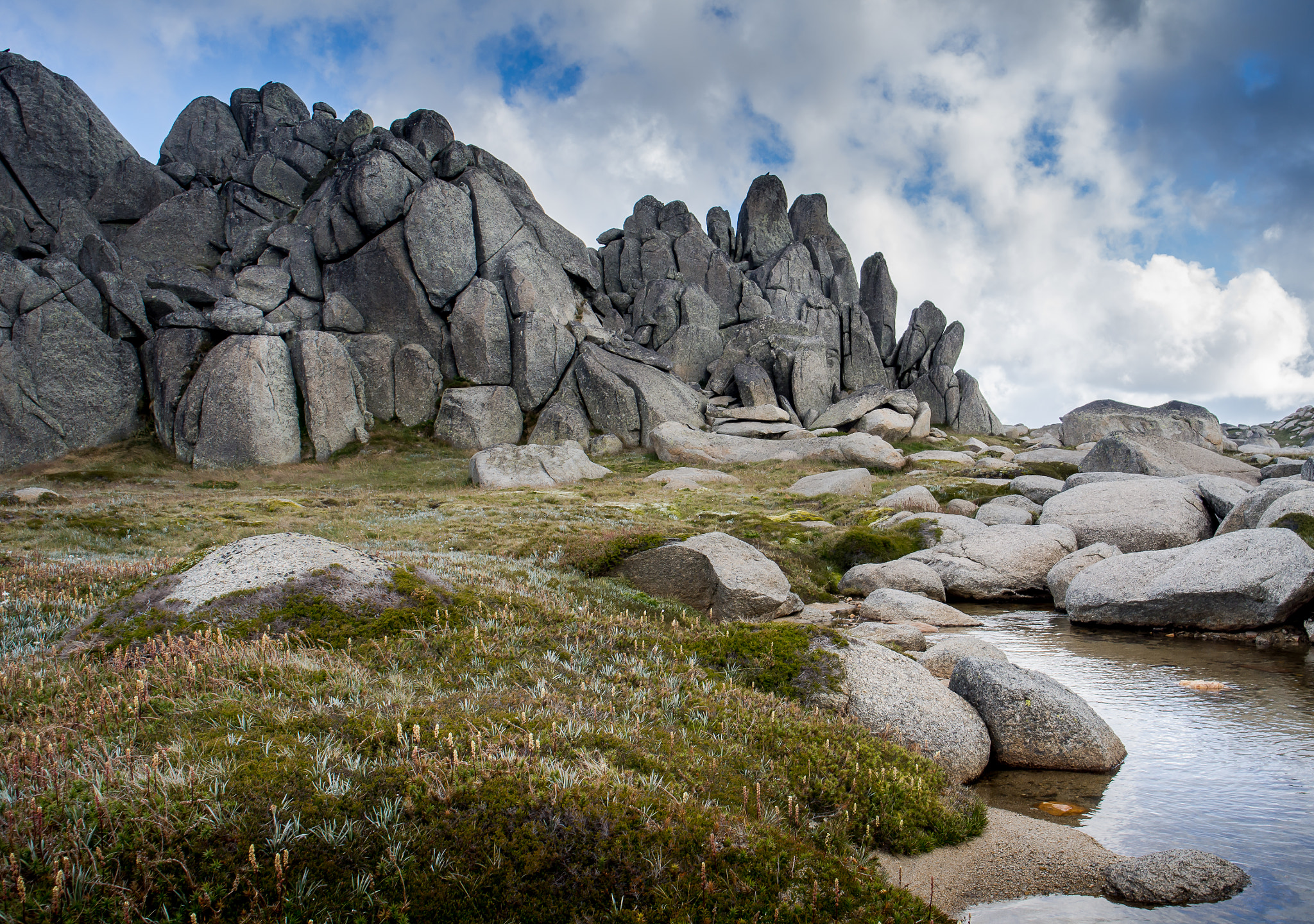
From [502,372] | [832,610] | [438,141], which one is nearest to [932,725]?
[832,610]

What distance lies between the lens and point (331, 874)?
4.55 metres

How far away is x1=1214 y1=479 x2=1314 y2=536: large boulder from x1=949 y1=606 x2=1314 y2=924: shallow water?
796cm

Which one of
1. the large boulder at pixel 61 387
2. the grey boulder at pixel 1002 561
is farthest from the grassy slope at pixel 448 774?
the large boulder at pixel 61 387

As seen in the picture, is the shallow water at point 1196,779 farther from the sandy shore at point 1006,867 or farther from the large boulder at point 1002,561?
the large boulder at point 1002,561

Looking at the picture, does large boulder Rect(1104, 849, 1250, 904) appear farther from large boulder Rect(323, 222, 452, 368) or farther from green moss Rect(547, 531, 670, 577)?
large boulder Rect(323, 222, 452, 368)

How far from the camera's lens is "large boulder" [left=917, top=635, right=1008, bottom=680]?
12828 millimetres

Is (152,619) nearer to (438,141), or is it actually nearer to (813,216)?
(438,141)

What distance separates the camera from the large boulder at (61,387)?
48.6 meters

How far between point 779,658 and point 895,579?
40.7 feet

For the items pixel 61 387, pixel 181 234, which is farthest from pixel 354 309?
pixel 181 234

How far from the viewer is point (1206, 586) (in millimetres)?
16141

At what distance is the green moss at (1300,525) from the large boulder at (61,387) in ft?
220

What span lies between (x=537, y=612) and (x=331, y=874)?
6.95 metres

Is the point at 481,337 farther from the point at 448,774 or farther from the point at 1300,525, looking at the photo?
the point at 448,774
